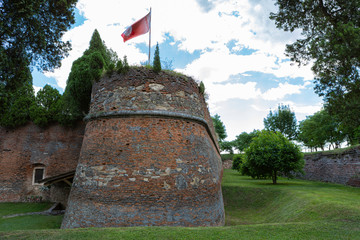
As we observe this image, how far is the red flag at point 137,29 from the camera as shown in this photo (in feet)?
29.8

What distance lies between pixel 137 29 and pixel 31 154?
10311 mm

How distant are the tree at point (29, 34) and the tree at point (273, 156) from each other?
13.0 metres

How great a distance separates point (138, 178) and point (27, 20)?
5.35m

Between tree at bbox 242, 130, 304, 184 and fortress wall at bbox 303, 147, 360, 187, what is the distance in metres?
3.62

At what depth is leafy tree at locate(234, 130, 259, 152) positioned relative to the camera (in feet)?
141

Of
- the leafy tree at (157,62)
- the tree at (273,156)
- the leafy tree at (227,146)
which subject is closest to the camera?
the leafy tree at (157,62)

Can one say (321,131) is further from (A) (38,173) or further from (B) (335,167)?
(A) (38,173)

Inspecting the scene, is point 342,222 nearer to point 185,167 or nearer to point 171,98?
point 185,167

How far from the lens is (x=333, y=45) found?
7.40 metres

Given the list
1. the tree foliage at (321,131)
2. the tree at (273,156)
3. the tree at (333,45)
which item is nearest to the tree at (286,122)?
the tree foliage at (321,131)

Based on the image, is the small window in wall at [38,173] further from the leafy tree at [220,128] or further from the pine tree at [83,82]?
the leafy tree at [220,128]

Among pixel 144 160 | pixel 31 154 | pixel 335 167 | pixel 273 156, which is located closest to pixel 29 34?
pixel 144 160

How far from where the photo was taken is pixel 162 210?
21.2 feet

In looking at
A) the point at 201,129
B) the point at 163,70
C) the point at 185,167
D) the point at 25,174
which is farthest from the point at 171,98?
the point at 25,174
